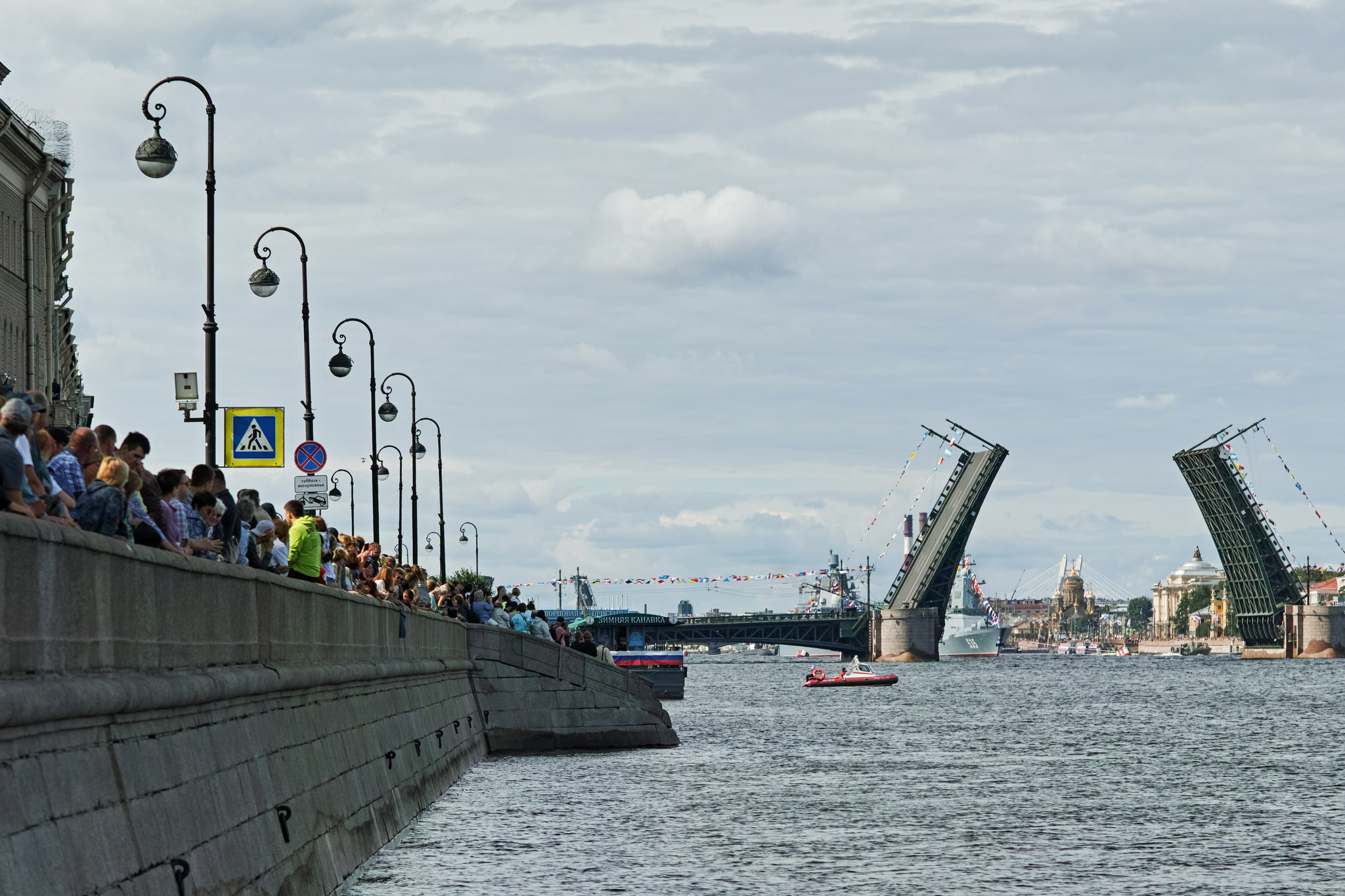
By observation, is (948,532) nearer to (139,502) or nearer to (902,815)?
(902,815)

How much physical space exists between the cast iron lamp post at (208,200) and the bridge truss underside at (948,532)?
84938 mm

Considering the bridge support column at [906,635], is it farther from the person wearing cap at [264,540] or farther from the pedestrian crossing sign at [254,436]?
the person wearing cap at [264,540]

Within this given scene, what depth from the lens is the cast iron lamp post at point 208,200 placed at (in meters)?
19.5

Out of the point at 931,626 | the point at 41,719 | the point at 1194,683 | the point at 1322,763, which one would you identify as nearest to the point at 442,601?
the point at 1322,763

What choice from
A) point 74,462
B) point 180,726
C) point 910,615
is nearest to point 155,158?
point 74,462

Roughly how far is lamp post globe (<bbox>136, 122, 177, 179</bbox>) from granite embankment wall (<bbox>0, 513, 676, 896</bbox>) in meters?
5.08

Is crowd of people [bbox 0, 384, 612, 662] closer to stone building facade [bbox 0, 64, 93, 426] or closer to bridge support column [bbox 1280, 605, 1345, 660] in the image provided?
stone building facade [bbox 0, 64, 93, 426]

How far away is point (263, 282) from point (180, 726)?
14680mm

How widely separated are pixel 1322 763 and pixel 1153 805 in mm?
11870

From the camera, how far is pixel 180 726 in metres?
10.4

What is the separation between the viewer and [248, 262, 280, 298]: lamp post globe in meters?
24.3

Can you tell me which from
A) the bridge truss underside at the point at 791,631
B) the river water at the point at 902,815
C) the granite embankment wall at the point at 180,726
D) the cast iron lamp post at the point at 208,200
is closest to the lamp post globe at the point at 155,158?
the cast iron lamp post at the point at 208,200

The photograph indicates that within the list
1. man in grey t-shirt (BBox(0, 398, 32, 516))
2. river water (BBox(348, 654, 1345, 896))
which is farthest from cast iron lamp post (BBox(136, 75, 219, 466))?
man in grey t-shirt (BBox(0, 398, 32, 516))

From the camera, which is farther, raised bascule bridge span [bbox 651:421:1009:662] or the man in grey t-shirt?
raised bascule bridge span [bbox 651:421:1009:662]
